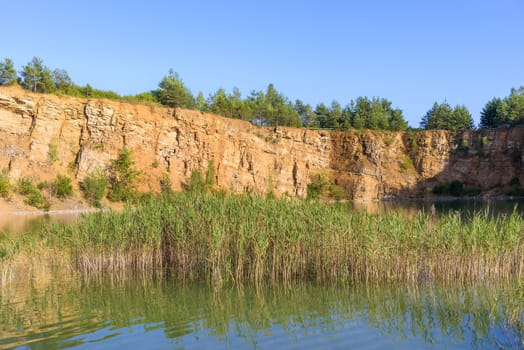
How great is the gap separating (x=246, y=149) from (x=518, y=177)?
39.0 meters

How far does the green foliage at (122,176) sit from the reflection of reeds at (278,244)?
36.3 metres

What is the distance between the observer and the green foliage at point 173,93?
6644cm

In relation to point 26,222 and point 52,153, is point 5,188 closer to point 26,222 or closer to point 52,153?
point 52,153

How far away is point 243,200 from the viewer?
15.2m

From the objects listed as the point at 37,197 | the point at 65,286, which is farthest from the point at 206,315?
the point at 37,197

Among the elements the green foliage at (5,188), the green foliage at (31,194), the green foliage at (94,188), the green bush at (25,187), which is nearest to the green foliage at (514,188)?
the green foliage at (94,188)

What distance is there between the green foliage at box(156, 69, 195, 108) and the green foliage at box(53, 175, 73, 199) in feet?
75.1

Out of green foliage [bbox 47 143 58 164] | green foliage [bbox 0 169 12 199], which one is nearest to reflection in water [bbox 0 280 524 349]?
green foliage [bbox 0 169 12 199]

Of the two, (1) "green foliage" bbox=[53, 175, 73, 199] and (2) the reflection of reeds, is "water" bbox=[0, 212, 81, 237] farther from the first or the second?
(1) "green foliage" bbox=[53, 175, 73, 199]

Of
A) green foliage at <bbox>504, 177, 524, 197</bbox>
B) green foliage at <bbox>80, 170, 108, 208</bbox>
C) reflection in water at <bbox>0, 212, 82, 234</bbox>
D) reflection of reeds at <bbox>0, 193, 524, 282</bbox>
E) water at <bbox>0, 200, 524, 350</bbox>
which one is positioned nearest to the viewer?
water at <bbox>0, 200, 524, 350</bbox>

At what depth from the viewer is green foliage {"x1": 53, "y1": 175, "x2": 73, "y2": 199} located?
Result: 154 ft

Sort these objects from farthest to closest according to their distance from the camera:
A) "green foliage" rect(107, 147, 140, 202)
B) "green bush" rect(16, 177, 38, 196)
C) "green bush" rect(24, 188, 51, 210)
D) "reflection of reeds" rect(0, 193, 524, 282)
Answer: "green foliage" rect(107, 147, 140, 202) → "green bush" rect(16, 177, 38, 196) → "green bush" rect(24, 188, 51, 210) → "reflection of reeds" rect(0, 193, 524, 282)

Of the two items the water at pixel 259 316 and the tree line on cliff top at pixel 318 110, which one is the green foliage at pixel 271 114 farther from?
the water at pixel 259 316

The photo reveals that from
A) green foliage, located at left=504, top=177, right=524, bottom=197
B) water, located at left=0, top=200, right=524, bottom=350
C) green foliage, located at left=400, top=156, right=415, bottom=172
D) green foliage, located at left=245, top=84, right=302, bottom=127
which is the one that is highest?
green foliage, located at left=245, top=84, right=302, bottom=127
